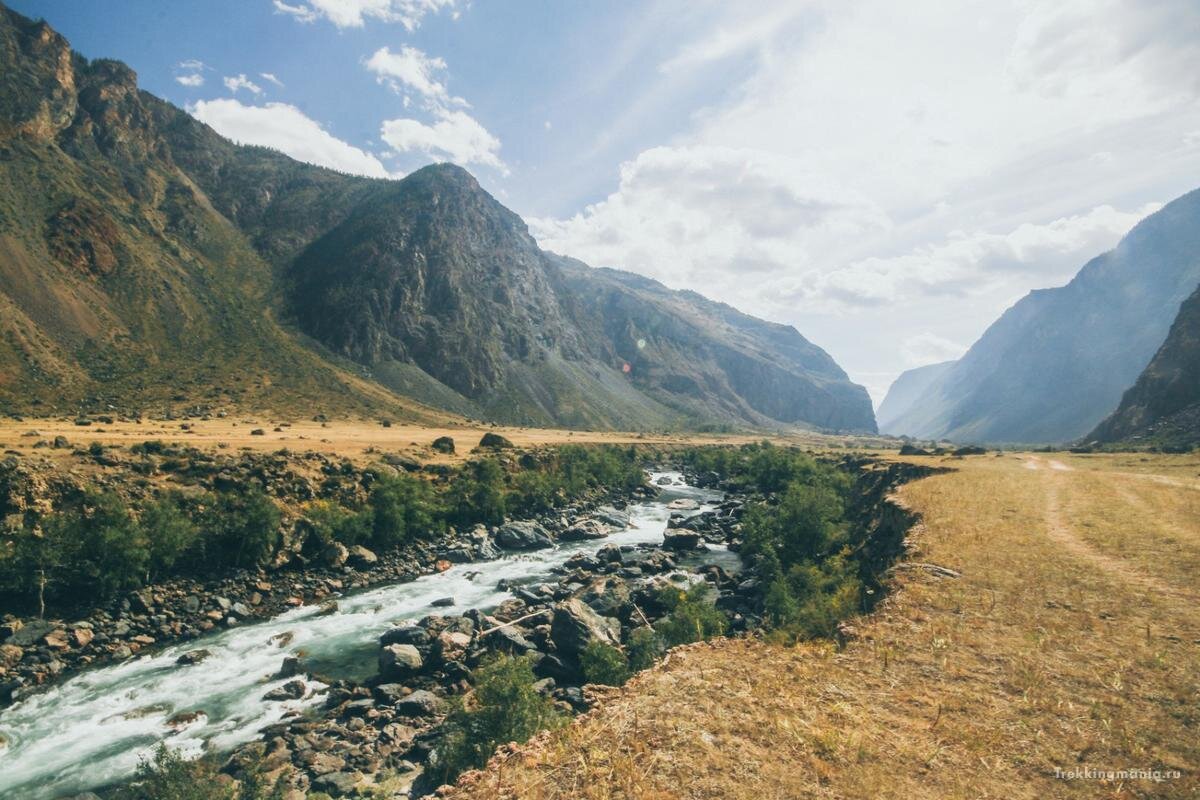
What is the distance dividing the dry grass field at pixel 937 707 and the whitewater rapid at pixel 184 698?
17995 millimetres

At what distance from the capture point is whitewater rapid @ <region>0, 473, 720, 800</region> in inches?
758

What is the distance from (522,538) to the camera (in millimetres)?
49344

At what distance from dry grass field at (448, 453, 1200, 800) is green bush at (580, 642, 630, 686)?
6964mm

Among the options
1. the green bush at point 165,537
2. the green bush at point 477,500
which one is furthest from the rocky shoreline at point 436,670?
the green bush at point 165,537

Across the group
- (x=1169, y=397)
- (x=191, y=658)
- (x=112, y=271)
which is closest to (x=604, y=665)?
(x=191, y=658)

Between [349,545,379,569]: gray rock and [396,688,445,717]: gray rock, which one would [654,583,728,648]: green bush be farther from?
[349,545,379,569]: gray rock

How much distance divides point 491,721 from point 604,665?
6504 mm

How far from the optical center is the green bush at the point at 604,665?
68.5ft

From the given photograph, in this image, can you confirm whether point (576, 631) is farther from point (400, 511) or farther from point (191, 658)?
point (400, 511)

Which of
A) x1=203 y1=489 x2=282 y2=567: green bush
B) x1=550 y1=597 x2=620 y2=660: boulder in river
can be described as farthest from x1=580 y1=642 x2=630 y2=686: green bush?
x1=203 y1=489 x2=282 y2=567: green bush

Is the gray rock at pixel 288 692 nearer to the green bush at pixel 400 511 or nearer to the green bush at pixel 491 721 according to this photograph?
the green bush at pixel 491 721

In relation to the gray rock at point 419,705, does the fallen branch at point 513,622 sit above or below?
above

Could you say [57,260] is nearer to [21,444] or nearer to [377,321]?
[377,321]

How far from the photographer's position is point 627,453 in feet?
341
